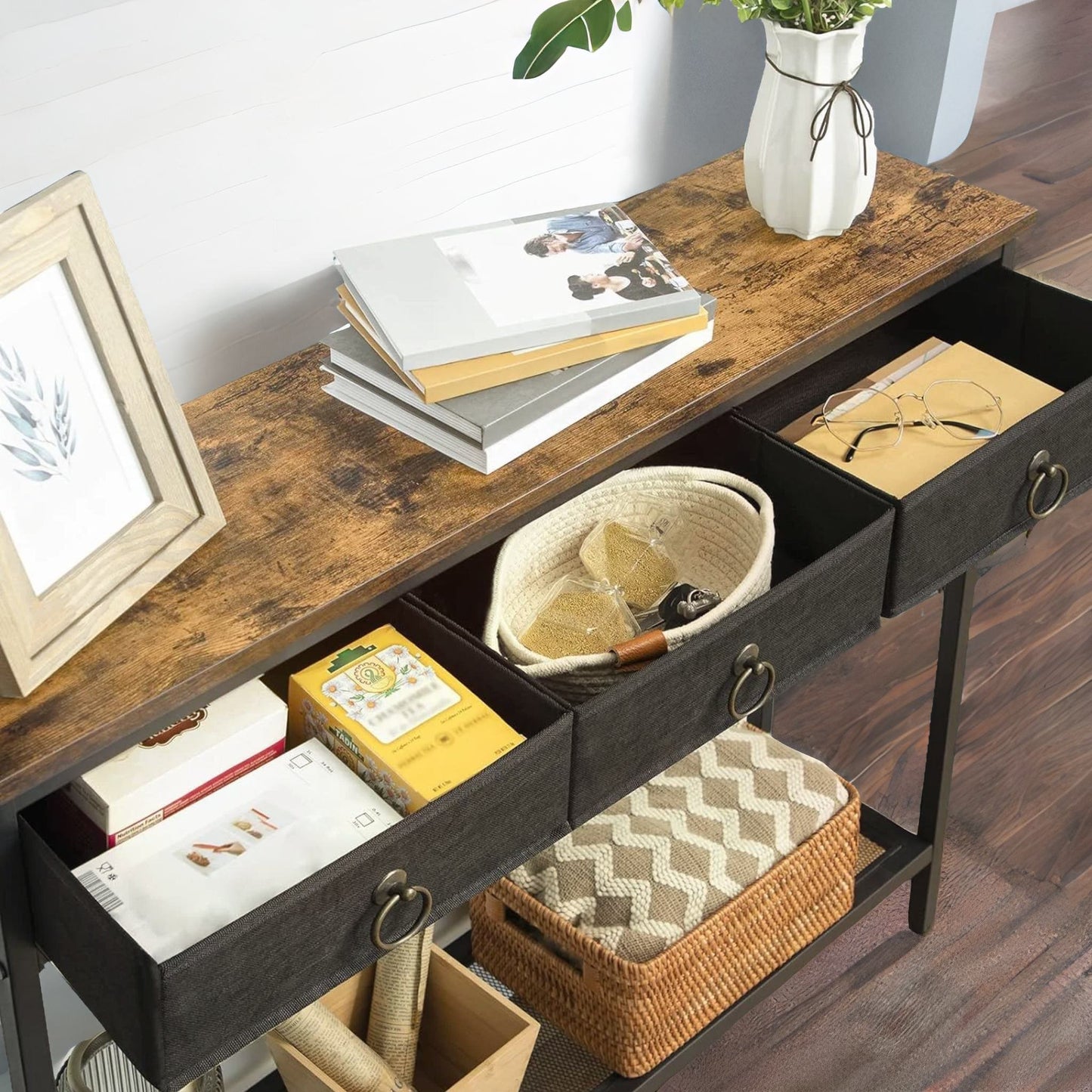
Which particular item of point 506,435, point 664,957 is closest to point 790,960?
point 664,957

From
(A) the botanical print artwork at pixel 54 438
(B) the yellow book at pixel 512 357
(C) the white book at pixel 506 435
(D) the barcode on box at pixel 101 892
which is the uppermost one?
(A) the botanical print artwork at pixel 54 438

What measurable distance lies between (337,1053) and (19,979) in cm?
40

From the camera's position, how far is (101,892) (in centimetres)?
96

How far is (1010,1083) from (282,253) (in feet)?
3.91

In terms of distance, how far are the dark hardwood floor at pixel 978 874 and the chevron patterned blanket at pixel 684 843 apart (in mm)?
328

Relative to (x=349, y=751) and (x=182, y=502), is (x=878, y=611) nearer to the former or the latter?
(x=349, y=751)

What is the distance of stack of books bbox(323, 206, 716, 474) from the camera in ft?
3.80

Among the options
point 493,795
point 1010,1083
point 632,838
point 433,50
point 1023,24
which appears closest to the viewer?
point 493,795

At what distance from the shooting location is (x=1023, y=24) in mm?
4156

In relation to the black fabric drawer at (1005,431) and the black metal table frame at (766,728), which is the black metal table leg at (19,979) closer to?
the black metal table frame at (766,728)

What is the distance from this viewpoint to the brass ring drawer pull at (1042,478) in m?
1.38

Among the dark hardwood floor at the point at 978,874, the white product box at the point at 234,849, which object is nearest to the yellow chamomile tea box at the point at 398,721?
the white product box at the point at 234,849

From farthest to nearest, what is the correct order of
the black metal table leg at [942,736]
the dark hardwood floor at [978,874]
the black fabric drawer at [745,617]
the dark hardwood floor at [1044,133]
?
the dark hardwood floor at [1044,133], the dark hardwood floor at [978,874], the black metal table leg at [942,736], the black fabric drawer at [745,617]

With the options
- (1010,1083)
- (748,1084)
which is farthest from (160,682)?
(1010,1083)
